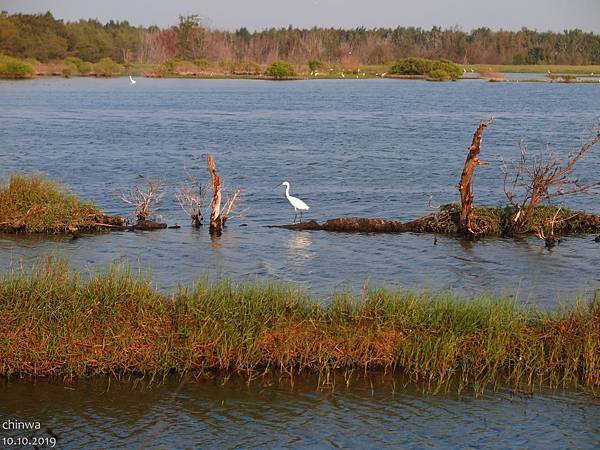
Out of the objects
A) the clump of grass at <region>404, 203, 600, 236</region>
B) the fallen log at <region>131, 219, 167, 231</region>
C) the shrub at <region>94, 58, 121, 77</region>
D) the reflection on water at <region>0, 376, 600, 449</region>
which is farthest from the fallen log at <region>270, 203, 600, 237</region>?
the shrub at <region>94, 58, 121, 77</region>

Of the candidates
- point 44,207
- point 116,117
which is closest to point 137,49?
point 116,117

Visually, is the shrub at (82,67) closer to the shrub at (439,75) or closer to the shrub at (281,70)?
the shrub at (281,70)

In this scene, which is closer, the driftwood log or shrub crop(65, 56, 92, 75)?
the driftwood log

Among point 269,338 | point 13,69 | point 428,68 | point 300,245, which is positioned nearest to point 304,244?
point 300,245

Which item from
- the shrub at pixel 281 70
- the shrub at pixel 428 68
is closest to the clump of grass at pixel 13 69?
the shrub at pixel 281 70

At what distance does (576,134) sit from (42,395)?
43.6m

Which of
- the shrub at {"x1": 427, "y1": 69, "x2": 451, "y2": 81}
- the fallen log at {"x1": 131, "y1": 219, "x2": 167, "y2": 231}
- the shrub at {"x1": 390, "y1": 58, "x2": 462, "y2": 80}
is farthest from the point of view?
the shrub at {"x1": 390, "y1": 58, "x2": 462, "y2": 80}

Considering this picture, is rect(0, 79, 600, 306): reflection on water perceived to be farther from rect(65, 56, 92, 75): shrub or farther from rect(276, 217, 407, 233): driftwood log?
rect(65, 56, 92, 75): shrub

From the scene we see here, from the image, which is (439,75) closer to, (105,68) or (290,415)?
(105,68)

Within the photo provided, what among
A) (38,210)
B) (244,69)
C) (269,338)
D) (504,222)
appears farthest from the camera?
(244,69)

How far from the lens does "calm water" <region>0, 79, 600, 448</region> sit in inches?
451

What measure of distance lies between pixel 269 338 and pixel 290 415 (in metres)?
1.27

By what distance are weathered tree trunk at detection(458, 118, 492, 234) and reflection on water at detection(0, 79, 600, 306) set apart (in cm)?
51

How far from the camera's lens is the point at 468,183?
21.5 m
